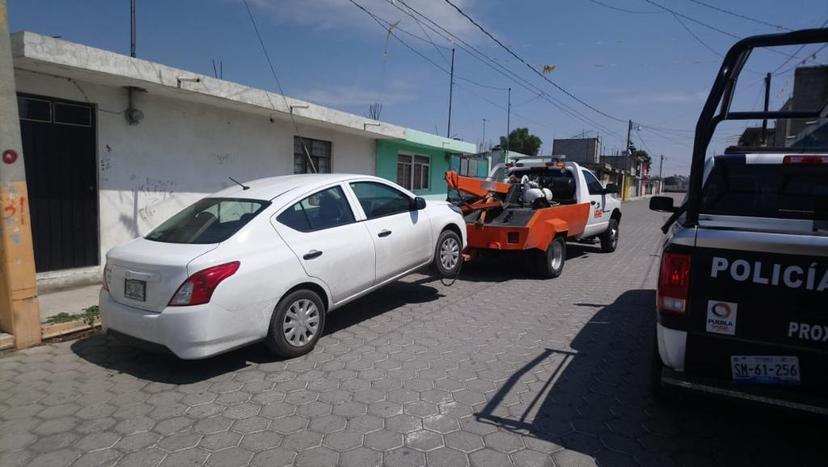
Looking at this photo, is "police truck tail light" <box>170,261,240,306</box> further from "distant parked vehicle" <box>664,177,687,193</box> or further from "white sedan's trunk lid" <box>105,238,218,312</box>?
"distant parked vehicle" <box>664,177,687,193</box>

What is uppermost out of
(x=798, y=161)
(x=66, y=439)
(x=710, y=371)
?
(x=798, y=161)

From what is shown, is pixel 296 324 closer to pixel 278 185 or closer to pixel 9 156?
pixel 278 185

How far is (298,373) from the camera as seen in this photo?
4102mm

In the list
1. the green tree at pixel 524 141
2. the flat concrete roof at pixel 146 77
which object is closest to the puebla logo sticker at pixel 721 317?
the flat concrete roof at pixel 146 77

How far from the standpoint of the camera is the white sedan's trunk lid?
378 centimetres

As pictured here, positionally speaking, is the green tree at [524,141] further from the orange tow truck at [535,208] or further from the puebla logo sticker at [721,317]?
the puebla logo sticker at [721,317]

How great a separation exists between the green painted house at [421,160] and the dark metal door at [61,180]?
795cm

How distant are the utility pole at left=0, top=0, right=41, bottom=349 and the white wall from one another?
2355 millimetres

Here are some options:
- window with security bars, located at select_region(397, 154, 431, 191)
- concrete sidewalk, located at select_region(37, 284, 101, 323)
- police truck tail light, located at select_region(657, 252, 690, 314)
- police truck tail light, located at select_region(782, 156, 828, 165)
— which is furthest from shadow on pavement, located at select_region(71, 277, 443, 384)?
window with security bars, located at select_region(397, 154, 431, 191)

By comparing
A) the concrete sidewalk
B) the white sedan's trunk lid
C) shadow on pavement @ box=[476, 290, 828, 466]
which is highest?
the white sedan's trunk lid

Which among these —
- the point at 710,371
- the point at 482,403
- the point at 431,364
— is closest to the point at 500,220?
the point at 431,364

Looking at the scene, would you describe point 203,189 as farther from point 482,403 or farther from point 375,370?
point 482,403

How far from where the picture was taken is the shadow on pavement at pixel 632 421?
114 inches

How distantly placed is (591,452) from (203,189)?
26.6 ft
